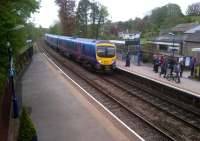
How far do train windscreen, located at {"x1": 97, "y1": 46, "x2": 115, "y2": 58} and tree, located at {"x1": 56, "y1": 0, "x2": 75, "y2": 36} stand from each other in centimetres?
4106

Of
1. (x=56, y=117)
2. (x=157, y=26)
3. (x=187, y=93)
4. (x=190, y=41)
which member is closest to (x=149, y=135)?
(x=56, y=117)

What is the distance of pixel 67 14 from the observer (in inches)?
2781

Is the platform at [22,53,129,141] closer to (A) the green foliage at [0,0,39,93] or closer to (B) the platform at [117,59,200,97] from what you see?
(A) the green foliage at [0,0,39,93]

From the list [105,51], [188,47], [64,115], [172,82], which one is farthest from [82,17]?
[64,115]

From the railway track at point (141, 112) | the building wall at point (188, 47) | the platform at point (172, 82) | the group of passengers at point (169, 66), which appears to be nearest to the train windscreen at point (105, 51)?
the platform at point (172, 82)

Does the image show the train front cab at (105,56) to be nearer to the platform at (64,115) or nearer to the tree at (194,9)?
the platform at (64,115)

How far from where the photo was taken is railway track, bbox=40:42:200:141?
1465 centimetres

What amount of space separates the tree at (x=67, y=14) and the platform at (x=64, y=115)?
45.6 metres

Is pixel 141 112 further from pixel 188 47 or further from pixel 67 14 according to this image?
pixel 67 14

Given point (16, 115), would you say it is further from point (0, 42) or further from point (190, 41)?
point (190, 41)

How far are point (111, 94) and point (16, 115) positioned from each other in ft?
30.6

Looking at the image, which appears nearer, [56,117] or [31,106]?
[56,117]

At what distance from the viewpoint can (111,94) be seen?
896 inches

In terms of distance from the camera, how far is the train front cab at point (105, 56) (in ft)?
99.2
